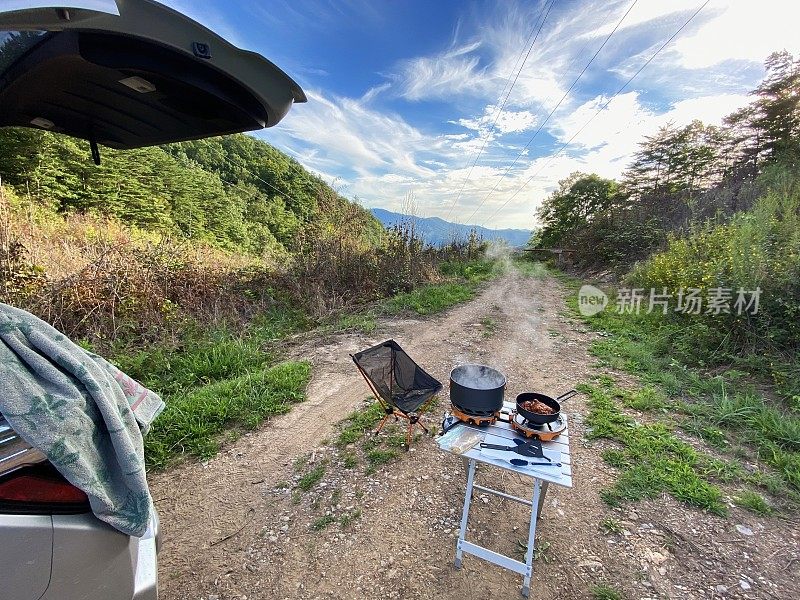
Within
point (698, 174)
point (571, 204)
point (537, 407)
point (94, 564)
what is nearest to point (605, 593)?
point (537, 407)

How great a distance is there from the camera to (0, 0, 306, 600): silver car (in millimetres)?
851

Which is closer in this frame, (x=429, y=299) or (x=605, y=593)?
(x=605, y=593)

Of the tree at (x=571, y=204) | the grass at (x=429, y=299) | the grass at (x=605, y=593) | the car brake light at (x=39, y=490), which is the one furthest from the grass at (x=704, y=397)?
the tree at (x=571, y=204)

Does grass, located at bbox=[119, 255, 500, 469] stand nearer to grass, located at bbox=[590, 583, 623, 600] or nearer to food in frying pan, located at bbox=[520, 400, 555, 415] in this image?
food in frying pan, located at bbox=[520, 400, 555, 415]

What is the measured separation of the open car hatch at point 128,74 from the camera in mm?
948

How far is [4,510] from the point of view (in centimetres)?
82

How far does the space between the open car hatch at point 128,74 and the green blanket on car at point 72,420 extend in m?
0.81

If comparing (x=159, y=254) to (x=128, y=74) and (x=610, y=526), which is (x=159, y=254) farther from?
(x=610, y=526)

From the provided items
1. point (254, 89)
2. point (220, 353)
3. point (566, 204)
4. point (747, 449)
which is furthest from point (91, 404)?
point (566, 204)

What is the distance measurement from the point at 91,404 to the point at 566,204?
24730 mm

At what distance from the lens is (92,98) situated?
4.64 ft

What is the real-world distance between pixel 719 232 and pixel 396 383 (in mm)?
5661

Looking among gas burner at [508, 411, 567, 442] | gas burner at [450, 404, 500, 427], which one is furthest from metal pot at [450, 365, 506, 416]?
gas burner at [508, 411, 567, 442]

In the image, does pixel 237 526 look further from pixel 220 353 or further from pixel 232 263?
pixel 232 263
